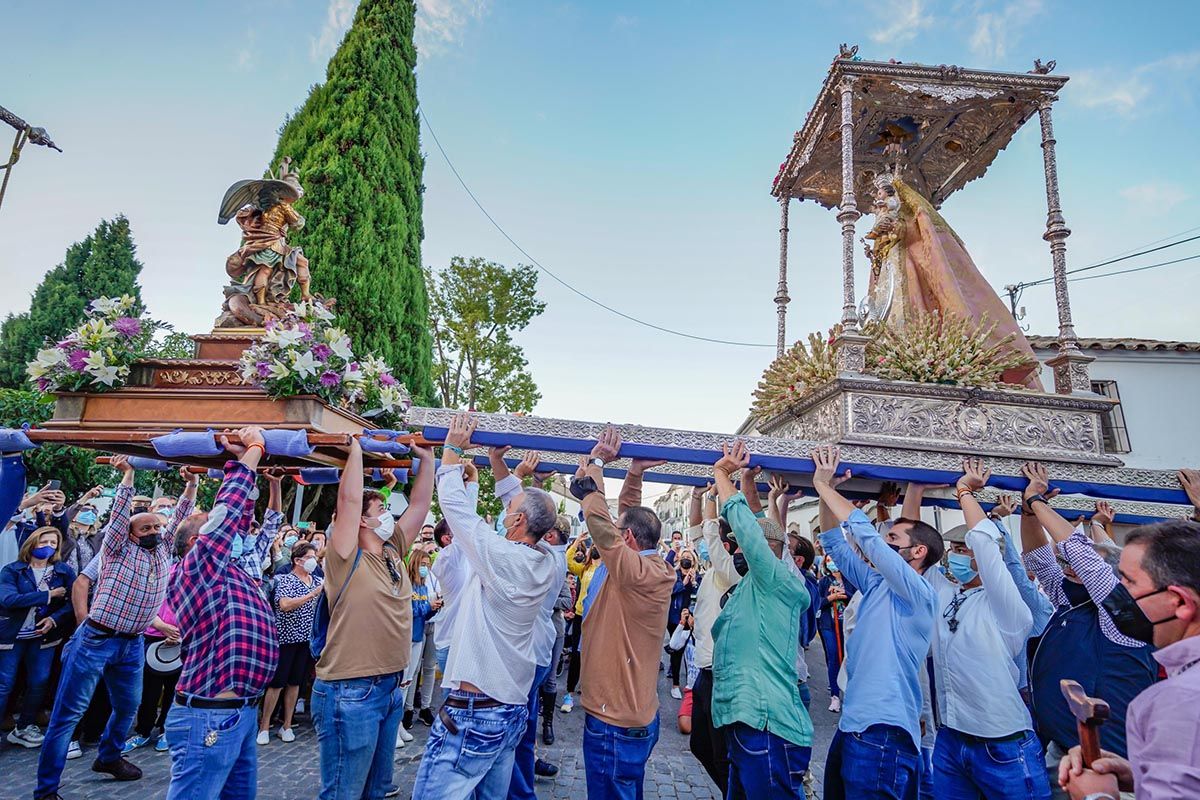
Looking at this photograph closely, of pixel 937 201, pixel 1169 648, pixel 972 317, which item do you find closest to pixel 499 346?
pixel 937 201

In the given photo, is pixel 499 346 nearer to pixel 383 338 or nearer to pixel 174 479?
pixel 383 338

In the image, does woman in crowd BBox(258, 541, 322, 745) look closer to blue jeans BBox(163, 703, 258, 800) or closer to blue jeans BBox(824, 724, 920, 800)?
blue jeans BBox(163, 703, 258, 800)

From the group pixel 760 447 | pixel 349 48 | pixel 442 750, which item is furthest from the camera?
pixel 349 48

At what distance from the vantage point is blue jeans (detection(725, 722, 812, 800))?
3.00 m

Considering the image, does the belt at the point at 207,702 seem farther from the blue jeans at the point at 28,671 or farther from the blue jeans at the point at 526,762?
the blue jeans at the point at 28,671

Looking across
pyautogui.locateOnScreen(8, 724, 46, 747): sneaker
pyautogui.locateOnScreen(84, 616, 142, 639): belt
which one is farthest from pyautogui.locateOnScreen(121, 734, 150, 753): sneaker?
pyautogui.locateOnScreen(84, 616, 142, 639): belt

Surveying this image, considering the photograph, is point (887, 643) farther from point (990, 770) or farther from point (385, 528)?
point (385, 528)

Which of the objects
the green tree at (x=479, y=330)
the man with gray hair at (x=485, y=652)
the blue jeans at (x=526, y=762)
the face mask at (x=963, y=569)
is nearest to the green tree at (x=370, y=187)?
the green tree at (x=479, y=330)

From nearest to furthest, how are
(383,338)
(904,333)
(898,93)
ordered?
(904,333)
(898,93)
(383,338)

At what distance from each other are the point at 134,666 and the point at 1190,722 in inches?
→ 242

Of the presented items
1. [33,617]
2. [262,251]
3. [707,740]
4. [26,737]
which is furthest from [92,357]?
[26,737]

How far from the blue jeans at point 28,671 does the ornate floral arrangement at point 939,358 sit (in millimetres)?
7828

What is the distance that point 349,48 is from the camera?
53.8ft

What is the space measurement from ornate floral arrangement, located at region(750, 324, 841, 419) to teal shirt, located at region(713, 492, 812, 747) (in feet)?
7.35
